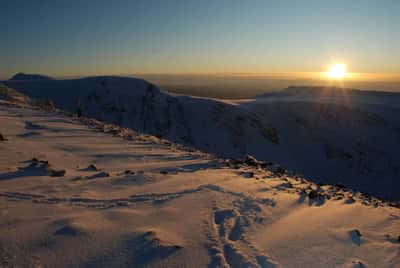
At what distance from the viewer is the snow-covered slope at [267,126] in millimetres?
32531

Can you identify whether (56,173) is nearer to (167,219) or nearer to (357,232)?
(167,219)

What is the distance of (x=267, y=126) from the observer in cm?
3975

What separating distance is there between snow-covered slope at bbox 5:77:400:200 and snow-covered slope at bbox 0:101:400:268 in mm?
22062

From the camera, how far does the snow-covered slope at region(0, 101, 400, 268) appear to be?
7.63 feet

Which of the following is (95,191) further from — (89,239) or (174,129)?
(174,129)

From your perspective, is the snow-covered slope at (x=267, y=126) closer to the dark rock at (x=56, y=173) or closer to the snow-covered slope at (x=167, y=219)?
the snow-covered slope at (x=167, y=219)

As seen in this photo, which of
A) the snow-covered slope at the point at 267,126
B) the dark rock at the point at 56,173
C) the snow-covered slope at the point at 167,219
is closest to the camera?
the snow-covered slope at the point at 167,219

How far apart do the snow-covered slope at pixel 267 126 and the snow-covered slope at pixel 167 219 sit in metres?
22.1

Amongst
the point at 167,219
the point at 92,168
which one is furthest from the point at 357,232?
the point at 92,168

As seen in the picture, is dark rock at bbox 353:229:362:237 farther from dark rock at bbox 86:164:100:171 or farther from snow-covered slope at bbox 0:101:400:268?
dark rock at bbox 86:164:100:171

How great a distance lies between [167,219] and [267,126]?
3828 cm

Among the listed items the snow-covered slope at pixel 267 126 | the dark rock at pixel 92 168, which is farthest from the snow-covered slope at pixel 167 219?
the snow-covered slope at pixel 267 126

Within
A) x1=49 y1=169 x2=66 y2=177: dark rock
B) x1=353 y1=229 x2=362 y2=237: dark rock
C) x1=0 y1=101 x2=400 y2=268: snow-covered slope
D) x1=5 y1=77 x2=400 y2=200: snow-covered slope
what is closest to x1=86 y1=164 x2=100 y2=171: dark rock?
x1=0 y1=101 x2=400 y2=268: snow-covered slope

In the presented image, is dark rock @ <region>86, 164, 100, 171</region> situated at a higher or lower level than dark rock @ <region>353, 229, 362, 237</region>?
higher
